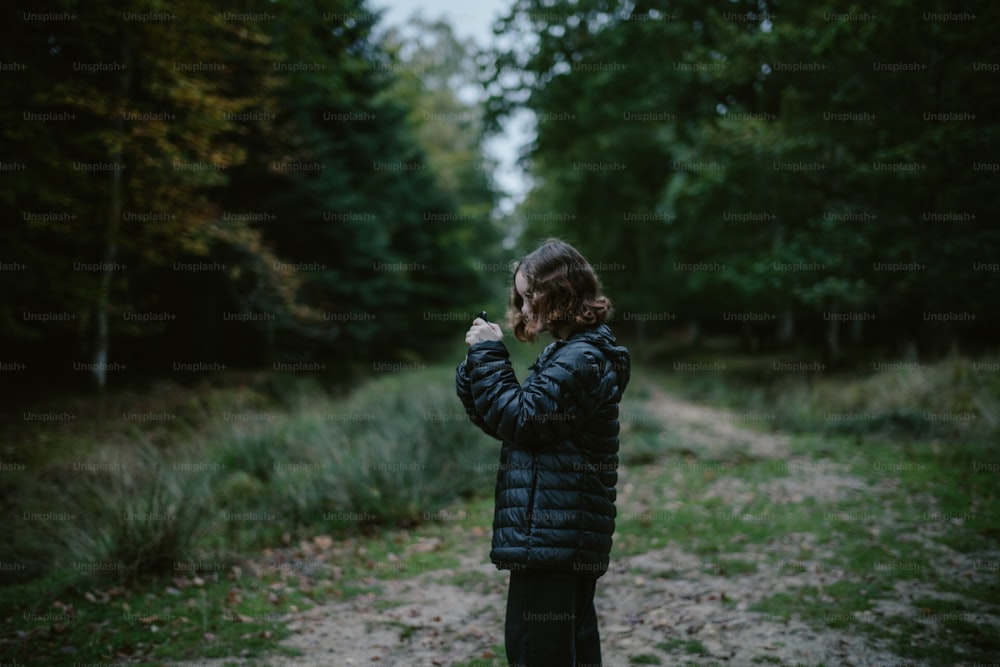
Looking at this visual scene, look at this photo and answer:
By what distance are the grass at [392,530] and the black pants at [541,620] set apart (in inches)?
61.1

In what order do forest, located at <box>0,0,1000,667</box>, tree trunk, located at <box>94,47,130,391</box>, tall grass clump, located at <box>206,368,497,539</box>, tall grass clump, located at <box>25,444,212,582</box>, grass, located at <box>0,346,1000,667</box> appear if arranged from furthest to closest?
tree trunk, located at <box>94,47,130,391</box>, tall grass clump, located at <box>206,368,497,539</box>, tall grass clump, located at <box>25,444,212,582</box>, forest, located at <box>0,0,1000,667</box>, grass, located at <box>0,346,1000,667</box>

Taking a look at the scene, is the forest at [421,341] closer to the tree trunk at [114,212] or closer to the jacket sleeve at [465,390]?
the tree trunk at [114,212]

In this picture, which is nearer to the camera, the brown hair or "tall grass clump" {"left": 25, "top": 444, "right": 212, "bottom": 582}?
the brown hair

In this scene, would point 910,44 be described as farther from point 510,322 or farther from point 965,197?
point 510,322

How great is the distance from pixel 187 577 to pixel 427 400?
14.4 feet

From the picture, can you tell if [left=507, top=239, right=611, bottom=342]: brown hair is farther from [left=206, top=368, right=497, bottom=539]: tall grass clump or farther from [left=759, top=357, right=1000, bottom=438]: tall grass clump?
[left=759, top=357, right=1000, bottom=438]: tall grass clump

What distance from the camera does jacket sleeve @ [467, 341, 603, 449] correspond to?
7.31 feet

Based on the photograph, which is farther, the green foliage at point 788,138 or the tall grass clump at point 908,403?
the green foliage at point 788,138

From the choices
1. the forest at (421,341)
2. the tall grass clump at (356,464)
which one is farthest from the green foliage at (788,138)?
the tall grass clump at (356,464)

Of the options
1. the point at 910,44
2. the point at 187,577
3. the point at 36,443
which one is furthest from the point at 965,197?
the point at 36,443

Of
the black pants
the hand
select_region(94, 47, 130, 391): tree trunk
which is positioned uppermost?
select_region(94, 47, 130, 391): tree trunk

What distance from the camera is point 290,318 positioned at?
12.7m

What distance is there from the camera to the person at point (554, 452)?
7.40ft

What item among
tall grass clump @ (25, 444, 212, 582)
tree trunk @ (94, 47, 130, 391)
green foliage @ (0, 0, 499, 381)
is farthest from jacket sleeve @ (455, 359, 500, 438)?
tree trunk @ (94, 47, 130, 391)
